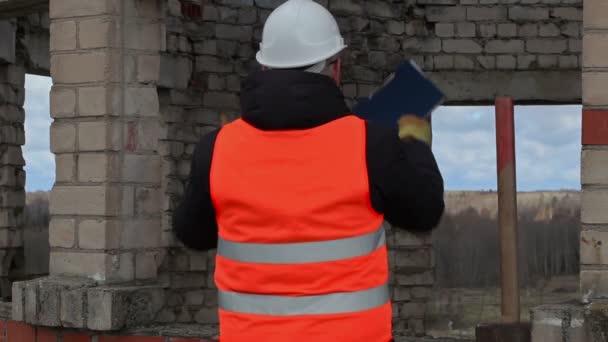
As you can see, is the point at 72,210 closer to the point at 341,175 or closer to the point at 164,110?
the point at 164,110

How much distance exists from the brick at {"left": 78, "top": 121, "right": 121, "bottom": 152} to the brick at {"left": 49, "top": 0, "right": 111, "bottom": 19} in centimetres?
58

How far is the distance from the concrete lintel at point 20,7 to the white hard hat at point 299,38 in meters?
3.39

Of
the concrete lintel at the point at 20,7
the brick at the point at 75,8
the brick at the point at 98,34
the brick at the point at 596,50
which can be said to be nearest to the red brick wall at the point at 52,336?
the brick at the point at 98,34

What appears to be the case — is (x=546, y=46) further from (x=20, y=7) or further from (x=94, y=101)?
(x=94, y=101)

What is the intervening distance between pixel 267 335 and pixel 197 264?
5.29 metres

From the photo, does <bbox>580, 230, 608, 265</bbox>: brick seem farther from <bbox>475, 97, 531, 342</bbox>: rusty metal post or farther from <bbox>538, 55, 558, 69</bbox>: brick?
<bbox>538, 55, 558, 69</bbox>: brick

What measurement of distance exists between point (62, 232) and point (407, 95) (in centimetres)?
298

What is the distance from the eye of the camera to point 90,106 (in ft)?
16.3

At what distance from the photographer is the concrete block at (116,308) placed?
4762mm

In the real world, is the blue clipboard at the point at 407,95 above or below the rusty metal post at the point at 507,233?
above

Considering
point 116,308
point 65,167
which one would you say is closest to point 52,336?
point 116,308

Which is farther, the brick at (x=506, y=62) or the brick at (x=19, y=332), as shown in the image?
the brick at (x=506, y=62)

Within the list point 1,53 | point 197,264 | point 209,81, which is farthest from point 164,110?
point 1,53

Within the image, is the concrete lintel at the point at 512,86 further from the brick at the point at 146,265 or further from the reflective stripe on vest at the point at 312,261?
the reflective stripe on vest at the point at 312,261
